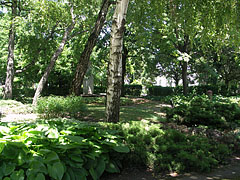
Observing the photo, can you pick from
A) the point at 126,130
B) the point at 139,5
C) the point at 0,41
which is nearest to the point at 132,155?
the point at 126,130

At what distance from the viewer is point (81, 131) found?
10.8 ft

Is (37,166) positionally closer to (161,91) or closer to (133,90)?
(133,90)

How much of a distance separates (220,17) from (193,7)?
85 centimetres

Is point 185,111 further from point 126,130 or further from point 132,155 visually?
point 132,155

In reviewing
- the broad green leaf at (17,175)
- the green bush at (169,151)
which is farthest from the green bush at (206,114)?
the broad green leaf at (17,175)

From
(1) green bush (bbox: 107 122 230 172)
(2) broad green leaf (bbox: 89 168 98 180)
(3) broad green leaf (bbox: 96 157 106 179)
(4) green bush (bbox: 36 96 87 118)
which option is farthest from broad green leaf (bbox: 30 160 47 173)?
(4) green bush (bbox: 36 96 87 118)

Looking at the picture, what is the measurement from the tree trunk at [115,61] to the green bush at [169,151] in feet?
2.93

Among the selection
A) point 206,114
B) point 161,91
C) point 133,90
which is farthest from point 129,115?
point 161,91

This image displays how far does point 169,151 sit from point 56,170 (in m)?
2.16

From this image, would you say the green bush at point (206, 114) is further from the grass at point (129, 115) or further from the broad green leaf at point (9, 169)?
the broad green leaf at point (9, 169)

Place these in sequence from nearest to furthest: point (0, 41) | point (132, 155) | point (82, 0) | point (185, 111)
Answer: point (132, 155), point (185, 111), point (82, 0), point (0, 41)

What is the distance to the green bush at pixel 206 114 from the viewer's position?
20.0 feet

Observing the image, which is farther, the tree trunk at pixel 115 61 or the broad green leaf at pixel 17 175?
the tree trunk at pixel 115 61

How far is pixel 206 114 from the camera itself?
619 cm
